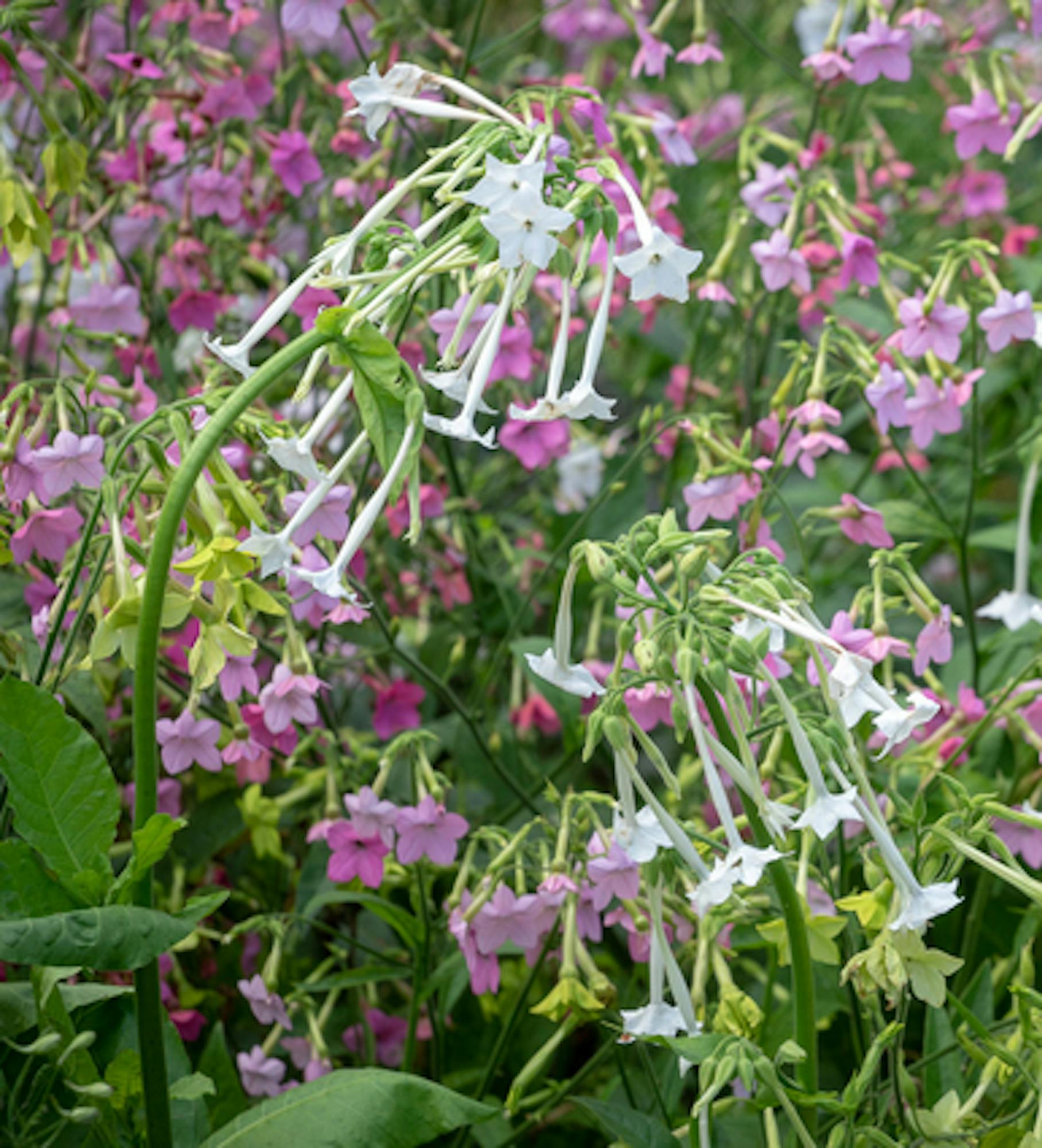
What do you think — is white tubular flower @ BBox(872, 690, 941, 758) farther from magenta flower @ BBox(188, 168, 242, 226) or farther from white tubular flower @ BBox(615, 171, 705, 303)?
magenta flower @ BBox(188, 168, 242, 226)

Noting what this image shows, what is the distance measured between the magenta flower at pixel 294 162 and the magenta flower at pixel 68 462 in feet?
Result: 1.61

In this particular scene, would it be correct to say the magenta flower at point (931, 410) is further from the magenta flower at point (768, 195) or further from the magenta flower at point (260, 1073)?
the magenta flower at point (260, 1073)

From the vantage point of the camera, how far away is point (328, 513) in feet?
2.66

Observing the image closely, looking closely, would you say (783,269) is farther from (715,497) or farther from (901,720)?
(901,720)

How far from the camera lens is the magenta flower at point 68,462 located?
0.84m

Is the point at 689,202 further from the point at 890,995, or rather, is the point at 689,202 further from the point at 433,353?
the point at 890,995

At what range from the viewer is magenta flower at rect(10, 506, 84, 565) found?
0.88 meters

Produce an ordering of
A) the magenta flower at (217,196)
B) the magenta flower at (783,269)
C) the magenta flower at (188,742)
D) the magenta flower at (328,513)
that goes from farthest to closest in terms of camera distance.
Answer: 1. the magenta flower at (217,196)
2. the magenta flower at (783,269)
3. the magenta flower at (188,742)
4. the magenta flower at (328,513)

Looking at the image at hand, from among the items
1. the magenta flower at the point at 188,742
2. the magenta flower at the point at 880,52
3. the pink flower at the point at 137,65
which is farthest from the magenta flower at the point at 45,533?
the magenta flower at the point at 880,52

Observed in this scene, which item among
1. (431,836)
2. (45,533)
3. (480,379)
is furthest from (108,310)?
(480,379)

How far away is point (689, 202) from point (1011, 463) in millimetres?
770

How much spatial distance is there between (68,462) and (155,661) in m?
0.29

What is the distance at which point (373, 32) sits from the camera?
122 centimetres

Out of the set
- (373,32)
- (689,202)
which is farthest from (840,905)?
(689,202)
